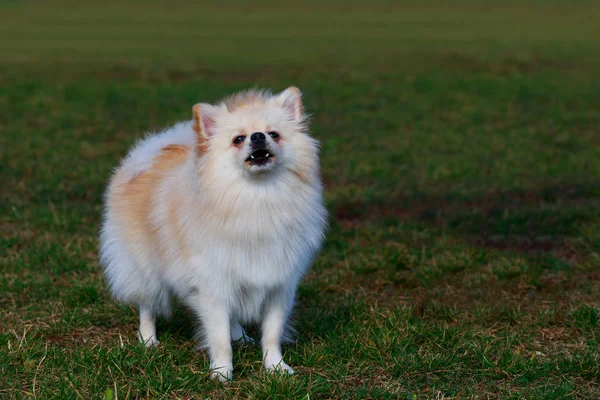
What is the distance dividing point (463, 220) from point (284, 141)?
4106 mm

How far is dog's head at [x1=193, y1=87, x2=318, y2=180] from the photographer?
4.29m

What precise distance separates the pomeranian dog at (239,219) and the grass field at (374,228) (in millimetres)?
343

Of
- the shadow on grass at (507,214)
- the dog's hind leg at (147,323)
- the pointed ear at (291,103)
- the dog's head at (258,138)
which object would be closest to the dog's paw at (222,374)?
the dog's hind leg at (147,323)

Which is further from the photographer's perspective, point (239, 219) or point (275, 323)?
point (275, 323)

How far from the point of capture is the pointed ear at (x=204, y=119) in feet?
14.5

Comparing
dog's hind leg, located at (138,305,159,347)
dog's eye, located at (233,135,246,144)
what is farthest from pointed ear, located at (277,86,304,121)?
dog's hind leg, located at (138,305,159,347)

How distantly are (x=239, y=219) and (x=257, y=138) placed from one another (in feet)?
1.49

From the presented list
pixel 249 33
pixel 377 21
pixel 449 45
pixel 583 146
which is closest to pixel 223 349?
pixel 583 146

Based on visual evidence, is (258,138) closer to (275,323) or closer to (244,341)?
(275,323)

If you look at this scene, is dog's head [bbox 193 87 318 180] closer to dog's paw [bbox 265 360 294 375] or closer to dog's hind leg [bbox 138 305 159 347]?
dog's paw [bbox 265 360 294 375]

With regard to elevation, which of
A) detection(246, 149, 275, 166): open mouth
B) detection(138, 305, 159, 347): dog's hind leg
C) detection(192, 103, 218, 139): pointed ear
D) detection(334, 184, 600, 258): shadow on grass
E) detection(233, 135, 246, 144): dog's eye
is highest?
detection(192, 103, 218, 139): pointed ear

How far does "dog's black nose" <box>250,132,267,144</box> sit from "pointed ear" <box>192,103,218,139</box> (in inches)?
11.0

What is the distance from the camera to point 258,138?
4.27m

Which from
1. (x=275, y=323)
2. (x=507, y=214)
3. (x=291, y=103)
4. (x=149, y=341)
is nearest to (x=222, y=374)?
(x=275, y=323)
